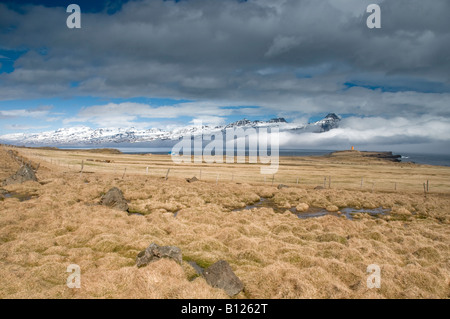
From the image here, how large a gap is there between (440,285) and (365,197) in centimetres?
3027

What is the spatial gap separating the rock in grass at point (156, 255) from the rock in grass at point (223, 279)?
2402mm

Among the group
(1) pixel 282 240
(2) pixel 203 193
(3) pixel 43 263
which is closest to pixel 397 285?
(1) pixel 282 240

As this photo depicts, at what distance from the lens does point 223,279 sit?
11883mm

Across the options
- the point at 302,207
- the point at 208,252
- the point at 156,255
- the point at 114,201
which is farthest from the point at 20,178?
the point at 302,207

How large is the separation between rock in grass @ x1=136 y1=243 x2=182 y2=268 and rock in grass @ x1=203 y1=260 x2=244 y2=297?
7.88ft

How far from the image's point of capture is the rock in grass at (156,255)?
44.5ft

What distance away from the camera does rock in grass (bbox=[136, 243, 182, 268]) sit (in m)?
13.6

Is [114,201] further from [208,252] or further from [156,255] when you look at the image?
[156,255]

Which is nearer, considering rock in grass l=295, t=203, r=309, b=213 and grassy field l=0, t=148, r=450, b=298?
grassy field l=0, t=148, r=450, b=298

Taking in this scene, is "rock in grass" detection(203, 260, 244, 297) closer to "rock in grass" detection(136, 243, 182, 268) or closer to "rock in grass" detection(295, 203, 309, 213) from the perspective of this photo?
"rock in grass" detection(136, 243, 182, 268)

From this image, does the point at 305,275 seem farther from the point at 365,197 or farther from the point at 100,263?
the point at 365,197

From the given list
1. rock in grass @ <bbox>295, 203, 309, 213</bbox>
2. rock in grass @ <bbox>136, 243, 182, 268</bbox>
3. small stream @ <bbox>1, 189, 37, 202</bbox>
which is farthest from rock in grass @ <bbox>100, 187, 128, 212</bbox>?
rock in grass @ <bbox>295, 203, 309, 213</bbox>

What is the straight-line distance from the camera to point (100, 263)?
14.0 metres

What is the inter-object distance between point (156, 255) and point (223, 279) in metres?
4.16
